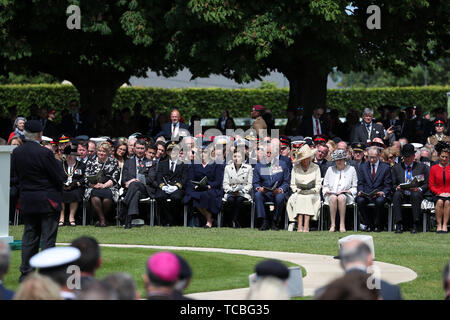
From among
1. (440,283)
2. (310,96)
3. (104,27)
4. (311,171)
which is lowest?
(440,283)

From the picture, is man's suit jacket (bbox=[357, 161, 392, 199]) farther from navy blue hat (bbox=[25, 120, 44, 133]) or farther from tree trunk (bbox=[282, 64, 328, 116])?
navy blue hat (bbox=[25, 120, 44, 133])

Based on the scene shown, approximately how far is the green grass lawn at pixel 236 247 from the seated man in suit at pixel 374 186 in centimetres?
59

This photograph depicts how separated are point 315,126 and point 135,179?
544 cm

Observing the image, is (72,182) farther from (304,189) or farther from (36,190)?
(36,190)

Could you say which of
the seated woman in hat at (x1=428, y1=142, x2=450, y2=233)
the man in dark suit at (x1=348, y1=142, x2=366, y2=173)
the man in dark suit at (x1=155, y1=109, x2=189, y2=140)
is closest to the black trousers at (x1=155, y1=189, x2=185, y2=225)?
the man in dark suit at (x1=155, y1=109, x2=189, y2=140)

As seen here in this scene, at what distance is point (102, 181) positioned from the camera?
18375 mm

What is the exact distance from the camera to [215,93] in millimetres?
49000

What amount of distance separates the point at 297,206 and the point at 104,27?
8.30 m

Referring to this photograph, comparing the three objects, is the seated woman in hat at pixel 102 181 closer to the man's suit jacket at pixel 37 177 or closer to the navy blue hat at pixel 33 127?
the man's suit jacket at pixel 37 177

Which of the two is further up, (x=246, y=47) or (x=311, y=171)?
(x=246, y=47)

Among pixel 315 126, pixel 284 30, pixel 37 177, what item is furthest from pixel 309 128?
Answer: pixel 37 177

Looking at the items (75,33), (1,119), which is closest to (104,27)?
(75,33)
